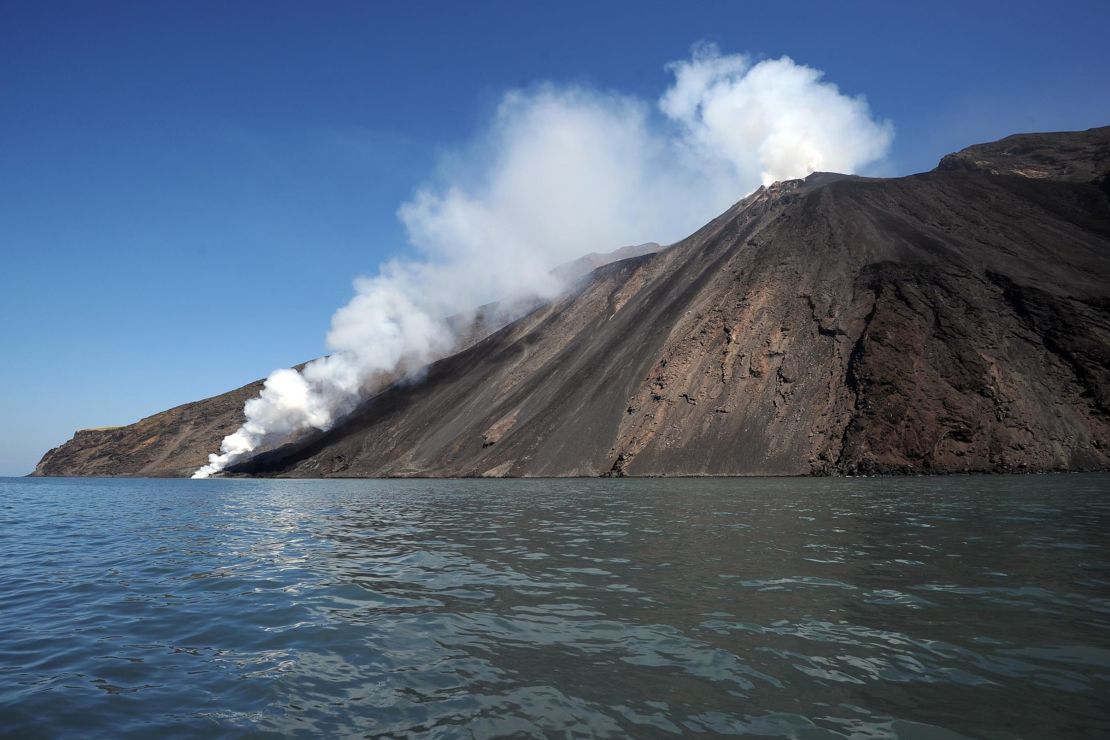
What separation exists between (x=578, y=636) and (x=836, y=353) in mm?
65501

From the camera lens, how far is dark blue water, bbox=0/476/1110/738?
19.7 feet

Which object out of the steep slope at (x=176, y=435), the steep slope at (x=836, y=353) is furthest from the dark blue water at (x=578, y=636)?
the steep slope at (x=176, y=435)

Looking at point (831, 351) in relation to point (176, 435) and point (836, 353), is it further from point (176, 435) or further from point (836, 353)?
point (176, 435)

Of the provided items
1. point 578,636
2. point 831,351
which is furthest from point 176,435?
point 578,636

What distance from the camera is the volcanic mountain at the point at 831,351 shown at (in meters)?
56.2

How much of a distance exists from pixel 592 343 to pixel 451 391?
95.4ft

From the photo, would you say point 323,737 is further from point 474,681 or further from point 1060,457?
point 1060,457

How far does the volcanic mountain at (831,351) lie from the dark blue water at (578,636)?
42.3 metres

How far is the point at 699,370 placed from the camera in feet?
239

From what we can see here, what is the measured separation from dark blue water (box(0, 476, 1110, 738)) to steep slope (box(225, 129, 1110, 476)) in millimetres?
42509

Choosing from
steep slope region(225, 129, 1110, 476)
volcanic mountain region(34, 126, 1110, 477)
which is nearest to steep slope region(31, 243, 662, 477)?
volcanic mountain region(34, 126, 1110, 477)

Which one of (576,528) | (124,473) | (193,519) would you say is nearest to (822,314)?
(576,528)

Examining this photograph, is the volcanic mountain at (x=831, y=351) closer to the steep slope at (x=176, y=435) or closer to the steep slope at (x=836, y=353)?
the steep slope at (x=836, y=353)

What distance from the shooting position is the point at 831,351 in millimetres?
67062
